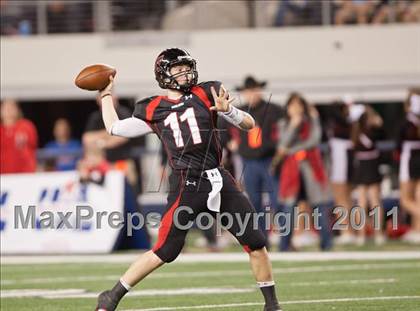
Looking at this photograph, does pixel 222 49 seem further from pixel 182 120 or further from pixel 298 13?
pixel 182 120

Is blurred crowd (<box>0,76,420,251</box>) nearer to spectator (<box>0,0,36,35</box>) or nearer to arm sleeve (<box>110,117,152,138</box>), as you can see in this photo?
spectator (<box>0,0,36,35</box>)

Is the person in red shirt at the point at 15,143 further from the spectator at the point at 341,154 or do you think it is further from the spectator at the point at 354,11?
the spectator at the point at 354,11

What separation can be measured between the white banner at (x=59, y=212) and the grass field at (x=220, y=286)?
1.17 meters

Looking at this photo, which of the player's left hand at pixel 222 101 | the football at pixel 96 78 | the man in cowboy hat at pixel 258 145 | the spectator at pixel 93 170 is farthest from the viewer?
the spectator at pixel 93 170

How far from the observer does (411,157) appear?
1494 centimetres

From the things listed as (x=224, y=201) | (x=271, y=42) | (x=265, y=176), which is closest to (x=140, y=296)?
(x=224, y=201)

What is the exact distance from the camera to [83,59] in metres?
19.2

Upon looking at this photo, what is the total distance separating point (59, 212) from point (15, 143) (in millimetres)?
2306

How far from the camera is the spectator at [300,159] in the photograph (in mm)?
14477

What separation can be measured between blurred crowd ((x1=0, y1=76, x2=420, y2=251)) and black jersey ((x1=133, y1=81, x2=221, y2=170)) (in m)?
5.17

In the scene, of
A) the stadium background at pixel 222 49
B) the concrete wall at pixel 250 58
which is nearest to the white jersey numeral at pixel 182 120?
the stadium background at pixel 222 49

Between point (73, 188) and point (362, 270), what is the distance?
4.22 meters

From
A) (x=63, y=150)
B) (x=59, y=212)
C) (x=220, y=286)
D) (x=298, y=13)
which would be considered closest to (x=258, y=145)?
(x=59, y=212)

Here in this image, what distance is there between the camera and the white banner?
1428 cm
